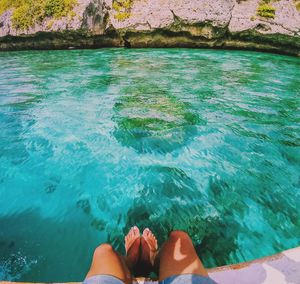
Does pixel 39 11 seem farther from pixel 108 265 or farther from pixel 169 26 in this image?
pixel 108 265

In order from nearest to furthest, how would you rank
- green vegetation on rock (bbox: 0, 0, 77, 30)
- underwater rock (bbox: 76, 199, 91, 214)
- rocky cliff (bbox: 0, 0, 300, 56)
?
1. underwater rock (bbox: 76, 199, 91, 214)
2. rocky cliff (bbox: 0, 0, 300, 56)
3. green vegetation on rock (bbox: 0, 0, 77, 30)

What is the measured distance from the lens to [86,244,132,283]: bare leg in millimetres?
1849

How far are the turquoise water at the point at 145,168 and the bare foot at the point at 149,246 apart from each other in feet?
0.60

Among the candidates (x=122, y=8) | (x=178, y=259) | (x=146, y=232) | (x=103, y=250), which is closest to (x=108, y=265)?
(x=103, y=250)

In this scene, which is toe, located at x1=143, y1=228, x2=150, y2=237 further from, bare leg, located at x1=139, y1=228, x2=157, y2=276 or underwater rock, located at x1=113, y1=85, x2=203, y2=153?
underwater rock, located at x1=113, y1=85, x2=203, y2=153

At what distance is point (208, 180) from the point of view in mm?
3875

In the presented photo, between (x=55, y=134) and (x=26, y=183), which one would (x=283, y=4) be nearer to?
(x=55, y=134)

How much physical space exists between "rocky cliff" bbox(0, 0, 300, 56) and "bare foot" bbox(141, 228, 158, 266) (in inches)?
491

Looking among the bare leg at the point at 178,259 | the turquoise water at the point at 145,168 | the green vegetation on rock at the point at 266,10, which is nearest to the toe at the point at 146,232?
the turquoise water at the point at 145,168

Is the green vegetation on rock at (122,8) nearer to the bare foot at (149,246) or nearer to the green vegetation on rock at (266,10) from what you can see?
the green vegetation on rock at (266,10)

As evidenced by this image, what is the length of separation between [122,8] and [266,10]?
683 centimetres

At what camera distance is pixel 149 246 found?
100 inches

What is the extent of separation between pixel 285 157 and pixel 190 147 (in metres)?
1.42

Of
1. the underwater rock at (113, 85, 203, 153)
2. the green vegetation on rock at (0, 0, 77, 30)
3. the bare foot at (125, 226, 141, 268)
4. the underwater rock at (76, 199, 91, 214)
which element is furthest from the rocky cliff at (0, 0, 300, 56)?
the bare foot at (125, 226, 141, 268)
